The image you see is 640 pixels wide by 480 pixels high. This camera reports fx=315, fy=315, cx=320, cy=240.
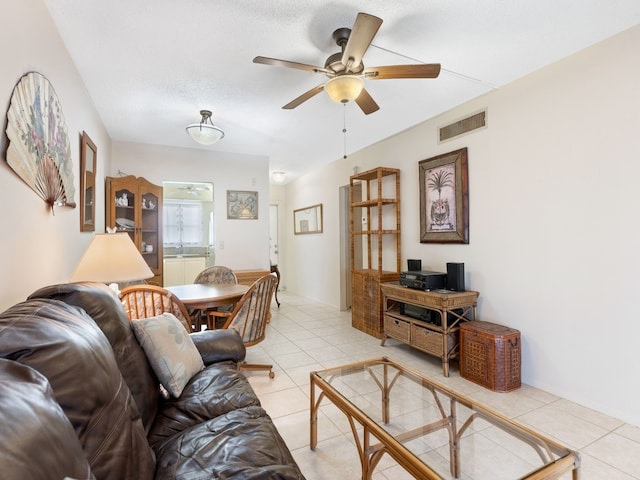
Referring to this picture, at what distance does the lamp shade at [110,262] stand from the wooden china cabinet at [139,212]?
1748 mm

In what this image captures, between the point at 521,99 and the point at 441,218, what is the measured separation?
1.27 metres

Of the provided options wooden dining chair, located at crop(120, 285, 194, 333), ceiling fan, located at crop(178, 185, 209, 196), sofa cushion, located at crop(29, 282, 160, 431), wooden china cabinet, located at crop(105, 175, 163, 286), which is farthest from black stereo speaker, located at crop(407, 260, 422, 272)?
ceiling fan, located at crop(178, 185, 209, 196)

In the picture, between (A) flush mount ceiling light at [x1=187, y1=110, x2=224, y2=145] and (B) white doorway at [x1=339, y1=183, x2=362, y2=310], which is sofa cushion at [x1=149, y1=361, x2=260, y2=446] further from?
(B) white doorway at [x1=339, y1=183, x2=362, y2=310]

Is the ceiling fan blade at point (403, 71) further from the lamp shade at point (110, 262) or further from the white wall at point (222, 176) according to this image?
the white wall at point (222, 176)

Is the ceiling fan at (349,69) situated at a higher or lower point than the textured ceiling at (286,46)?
lower

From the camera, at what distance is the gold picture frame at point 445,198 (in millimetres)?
3135

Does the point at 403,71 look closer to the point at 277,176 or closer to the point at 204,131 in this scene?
the point at 204,131

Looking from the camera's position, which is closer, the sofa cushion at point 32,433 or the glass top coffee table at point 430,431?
the sofa cushion at point 32,433

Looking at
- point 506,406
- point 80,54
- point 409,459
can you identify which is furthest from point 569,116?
point 80,54

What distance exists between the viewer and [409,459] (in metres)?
1.11

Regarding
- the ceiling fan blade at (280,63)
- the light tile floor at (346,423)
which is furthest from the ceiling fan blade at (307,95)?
the light tile floor at (346,423)

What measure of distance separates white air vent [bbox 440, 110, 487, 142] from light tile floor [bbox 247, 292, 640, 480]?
2.30 metres

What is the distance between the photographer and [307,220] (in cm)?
639

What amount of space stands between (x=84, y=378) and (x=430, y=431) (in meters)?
1.51
